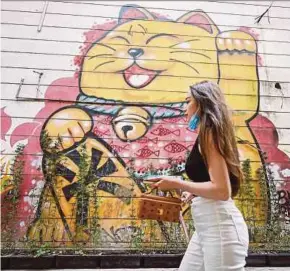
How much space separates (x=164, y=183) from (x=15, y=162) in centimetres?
319

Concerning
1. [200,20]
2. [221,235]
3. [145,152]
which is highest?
[200,20]

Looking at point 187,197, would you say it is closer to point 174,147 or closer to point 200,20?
point 174,147

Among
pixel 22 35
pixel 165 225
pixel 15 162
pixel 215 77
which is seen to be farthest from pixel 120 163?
pixel 22 35

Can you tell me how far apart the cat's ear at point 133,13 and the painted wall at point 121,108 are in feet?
0.06

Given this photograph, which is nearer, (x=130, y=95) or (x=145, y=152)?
(x=145, y=152)

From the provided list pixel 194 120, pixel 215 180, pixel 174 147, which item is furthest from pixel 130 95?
pixel 215 180

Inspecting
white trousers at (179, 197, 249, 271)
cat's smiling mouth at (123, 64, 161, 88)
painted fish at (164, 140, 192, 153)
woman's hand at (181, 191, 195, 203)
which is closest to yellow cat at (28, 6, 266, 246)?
cat's smiling mouth at (123, 64, 161, 88)

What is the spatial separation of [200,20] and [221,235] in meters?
4.59

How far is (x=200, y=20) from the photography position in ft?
16.8

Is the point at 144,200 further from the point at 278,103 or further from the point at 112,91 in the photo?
the point at 278,103

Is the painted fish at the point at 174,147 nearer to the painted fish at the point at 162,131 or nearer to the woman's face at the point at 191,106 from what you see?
the painted fish at the point at 162,131

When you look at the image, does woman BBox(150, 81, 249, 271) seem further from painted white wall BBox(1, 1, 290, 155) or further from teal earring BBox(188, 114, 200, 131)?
painted white wall BBox(1, 1, 290, 155)

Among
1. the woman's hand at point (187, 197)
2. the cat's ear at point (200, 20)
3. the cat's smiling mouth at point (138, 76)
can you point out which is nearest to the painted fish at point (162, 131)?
the cat's smiling mouth at point (138, 76)

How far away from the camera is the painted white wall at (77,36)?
178 inches
